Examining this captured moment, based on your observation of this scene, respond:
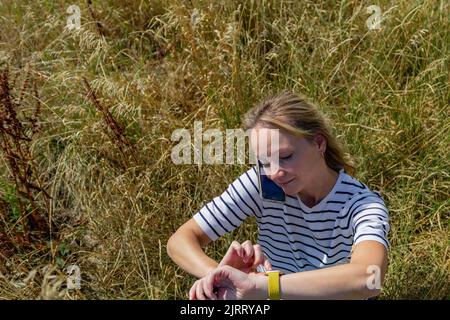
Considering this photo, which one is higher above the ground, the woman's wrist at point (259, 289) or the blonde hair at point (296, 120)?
the blonde hair at point (296, 120)

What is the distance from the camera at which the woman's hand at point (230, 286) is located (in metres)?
1.93

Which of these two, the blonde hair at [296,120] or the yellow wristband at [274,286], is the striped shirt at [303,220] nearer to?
the blonde hair at [296,120]

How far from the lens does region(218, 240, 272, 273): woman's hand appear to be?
2059 millimetres

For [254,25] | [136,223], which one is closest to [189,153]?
[136,223]

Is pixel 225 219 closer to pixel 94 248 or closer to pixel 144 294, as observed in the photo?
pixel 144 294

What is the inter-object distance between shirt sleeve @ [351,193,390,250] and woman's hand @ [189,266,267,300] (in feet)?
1.02

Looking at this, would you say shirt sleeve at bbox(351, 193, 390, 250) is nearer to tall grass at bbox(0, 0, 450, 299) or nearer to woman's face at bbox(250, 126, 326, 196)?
woman's face at bbox(250, 126, 326, 196)

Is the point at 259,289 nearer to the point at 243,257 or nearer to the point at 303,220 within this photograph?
the point at 243,257

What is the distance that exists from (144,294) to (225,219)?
0.53m

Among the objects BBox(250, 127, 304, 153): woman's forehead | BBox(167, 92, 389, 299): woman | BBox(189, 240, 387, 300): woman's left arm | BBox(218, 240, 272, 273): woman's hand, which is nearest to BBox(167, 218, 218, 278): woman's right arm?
BBox(167, 92, 389, 299): woman

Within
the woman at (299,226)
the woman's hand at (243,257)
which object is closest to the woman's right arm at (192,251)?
the woman at (299,226)

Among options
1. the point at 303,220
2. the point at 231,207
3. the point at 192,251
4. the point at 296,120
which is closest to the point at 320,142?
the point at 296,120

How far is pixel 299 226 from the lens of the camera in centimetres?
232

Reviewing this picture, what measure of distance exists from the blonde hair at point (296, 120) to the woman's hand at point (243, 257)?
0.35 m
